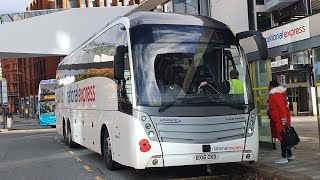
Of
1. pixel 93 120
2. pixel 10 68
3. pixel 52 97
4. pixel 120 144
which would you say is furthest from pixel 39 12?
pixel 10 68

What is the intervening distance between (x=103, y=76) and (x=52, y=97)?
2504 cm

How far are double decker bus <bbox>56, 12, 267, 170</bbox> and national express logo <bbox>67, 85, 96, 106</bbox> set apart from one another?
2482 millimetres

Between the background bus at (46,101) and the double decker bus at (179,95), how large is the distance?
26.2 m

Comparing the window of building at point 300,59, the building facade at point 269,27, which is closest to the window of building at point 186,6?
the building facade at point 269,27

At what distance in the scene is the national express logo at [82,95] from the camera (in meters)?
12.0

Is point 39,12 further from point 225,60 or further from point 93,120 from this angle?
point 225,60

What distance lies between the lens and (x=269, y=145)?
1167 cm

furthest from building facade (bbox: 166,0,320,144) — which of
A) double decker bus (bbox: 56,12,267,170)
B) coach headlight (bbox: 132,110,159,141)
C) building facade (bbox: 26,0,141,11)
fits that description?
building facade (bbox: 26,0,141,11)

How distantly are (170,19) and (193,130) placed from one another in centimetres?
234

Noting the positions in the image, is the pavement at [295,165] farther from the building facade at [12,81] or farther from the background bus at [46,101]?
the building facade at [12,81]

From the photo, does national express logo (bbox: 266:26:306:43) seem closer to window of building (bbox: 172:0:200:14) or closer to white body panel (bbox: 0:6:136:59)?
window of building (bbox: 172:0:200:14)

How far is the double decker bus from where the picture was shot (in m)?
8.14

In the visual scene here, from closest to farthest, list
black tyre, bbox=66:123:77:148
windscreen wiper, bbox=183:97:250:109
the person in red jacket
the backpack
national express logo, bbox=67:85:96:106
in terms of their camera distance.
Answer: windscreen wiper, bbox=183:97:250:109, the backpack, the person in red jacket, national express logo, bbox=67:85:96:106, black tyre, bbox=66:123:77:148

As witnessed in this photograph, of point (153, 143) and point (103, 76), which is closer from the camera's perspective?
point (153, 143)
